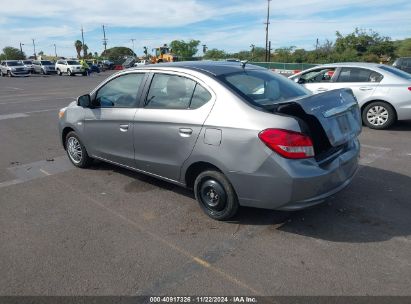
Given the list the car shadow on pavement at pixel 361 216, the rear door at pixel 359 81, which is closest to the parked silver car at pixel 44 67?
the rear door at pixel 359 81

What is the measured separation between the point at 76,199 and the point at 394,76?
23.5 ft

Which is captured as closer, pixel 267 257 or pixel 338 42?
pixel 267 257

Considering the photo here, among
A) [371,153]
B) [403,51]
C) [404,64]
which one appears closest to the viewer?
[371,153]

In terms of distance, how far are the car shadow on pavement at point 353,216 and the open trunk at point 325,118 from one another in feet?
2.49

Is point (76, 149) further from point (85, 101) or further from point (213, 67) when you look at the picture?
point (213, 67)

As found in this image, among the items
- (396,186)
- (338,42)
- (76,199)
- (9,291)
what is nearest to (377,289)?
(396,186)

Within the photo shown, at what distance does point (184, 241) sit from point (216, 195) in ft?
1.98

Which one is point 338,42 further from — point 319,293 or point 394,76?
point 319,293

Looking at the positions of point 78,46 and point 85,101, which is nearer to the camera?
point 85,101

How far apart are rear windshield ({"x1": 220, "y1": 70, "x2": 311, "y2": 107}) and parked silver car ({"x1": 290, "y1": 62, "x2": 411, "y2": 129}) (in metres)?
3.52

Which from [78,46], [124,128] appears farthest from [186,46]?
[124,128]

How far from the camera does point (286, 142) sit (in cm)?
321

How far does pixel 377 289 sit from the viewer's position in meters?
2.74

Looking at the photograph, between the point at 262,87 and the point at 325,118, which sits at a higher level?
the point at 262,87
